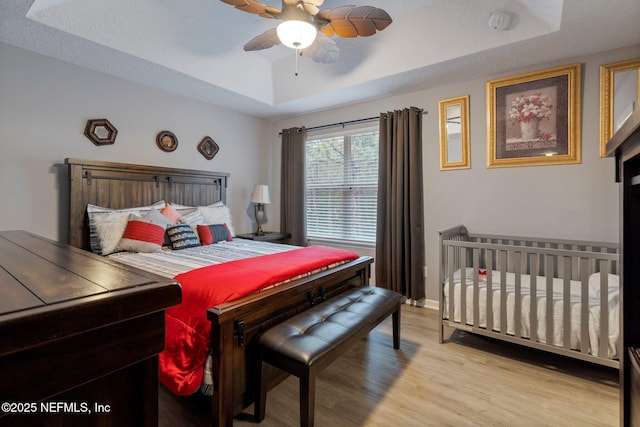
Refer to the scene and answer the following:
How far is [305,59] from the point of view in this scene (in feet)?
11.6

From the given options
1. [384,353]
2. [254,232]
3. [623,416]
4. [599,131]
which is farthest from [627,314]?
[254,232]

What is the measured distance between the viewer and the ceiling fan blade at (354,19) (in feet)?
6.43

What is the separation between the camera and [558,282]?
2.51 meters

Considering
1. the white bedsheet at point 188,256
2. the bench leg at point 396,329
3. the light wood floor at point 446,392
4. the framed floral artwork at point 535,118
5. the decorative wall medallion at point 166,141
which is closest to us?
the light wood floor at point 446,392

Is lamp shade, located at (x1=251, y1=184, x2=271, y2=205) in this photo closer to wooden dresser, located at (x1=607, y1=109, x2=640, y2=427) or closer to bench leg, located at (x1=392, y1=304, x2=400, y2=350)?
bench leg, located at (x1=392, y1=304, x2=400, y2=350)

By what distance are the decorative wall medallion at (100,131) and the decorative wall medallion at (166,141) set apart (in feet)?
1.42

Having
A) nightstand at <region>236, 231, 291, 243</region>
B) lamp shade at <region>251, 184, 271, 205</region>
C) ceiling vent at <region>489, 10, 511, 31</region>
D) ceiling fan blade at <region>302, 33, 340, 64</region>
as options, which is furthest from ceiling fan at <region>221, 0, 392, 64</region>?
nightstand at <region>236, 231, 291, 243</region>

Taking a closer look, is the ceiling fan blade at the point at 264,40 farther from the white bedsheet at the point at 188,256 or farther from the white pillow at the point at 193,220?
the white pillow at the point at 193,220

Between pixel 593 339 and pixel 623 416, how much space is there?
127 centimetres

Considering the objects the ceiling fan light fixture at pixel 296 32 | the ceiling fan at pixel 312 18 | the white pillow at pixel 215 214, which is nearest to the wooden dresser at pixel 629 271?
the ceiling fan at pixel 312 18

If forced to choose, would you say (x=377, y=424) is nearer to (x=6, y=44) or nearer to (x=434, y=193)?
(x=434, y=193)

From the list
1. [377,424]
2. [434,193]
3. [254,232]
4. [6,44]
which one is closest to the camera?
[377,424]

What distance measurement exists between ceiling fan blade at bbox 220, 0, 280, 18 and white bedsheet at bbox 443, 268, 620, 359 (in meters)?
2.42

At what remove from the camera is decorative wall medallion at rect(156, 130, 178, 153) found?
3477 millimetres
